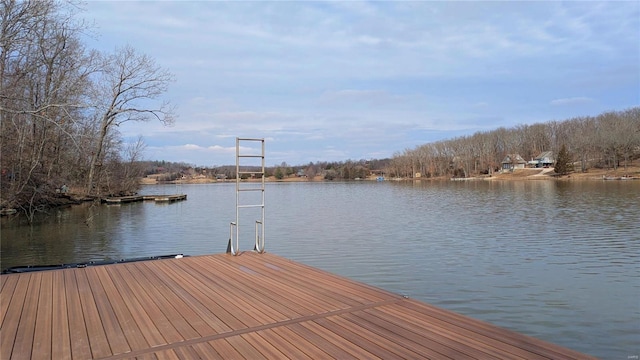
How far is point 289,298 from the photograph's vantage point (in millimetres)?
4098

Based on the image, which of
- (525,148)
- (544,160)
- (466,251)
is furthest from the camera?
(525,148)

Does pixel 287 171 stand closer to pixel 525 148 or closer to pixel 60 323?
pixel 525 148

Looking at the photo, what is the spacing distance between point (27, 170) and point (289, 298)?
13.9 meters

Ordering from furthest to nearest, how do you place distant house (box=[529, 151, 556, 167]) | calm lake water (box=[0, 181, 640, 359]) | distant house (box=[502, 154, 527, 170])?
1. distant house (box=[502, 154, 527, 170])
2. distant house (box=[529, 151, 556, 167])
3. calm lake water (box=[0, 181, 640, 359])

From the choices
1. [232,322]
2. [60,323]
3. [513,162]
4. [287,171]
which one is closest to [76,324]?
[60,323]

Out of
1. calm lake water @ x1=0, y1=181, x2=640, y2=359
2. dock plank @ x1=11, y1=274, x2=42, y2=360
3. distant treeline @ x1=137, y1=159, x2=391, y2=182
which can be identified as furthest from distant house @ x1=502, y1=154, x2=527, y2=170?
dock plank @ x1=11, y1=274, x2=42, y2=360

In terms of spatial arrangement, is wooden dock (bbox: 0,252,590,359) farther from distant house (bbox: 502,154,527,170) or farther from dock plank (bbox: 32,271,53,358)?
distant house (bbox: 502,154,527,170)

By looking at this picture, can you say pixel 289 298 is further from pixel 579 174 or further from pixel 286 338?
pixel 579 174

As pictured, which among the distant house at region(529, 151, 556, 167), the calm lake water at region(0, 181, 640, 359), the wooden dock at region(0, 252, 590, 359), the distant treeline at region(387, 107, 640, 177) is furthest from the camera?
the distant house at region(529, 151, 556, 167)

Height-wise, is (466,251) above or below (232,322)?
below

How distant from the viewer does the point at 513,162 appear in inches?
3039

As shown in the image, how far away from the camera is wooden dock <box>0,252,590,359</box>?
2750mm

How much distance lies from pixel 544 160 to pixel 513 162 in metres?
5.29

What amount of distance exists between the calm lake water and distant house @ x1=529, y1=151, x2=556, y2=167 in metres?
61.8
